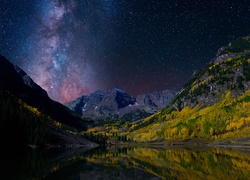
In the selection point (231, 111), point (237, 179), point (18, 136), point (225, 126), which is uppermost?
point (231, 111)

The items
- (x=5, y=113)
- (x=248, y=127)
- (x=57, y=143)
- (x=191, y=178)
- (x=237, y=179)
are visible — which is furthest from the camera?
(x=57, y=143)

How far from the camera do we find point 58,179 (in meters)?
31.3

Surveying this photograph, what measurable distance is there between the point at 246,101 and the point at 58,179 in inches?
7839

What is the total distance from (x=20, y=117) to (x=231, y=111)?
159123 mm

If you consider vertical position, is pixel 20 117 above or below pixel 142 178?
above

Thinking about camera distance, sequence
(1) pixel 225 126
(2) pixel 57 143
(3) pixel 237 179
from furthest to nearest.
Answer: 1. (2) pixel 57 143
2. (1) pixel 225 126
3. (3) pixel 237 179

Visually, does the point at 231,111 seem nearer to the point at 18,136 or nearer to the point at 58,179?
the point at 18,136

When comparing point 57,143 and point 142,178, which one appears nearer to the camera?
point 142,178

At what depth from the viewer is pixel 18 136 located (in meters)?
146

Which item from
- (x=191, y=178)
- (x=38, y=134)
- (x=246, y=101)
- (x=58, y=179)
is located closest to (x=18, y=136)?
(x=38, y=134)

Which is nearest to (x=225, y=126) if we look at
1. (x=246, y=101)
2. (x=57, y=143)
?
(x=246, y=101)

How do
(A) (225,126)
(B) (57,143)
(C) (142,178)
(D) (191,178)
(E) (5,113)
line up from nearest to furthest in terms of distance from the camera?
(D) (191,178) < (C) (142,178) < (E) (5,113) < (A) (225,126) < (B) (57,143)

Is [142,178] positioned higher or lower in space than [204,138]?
lower

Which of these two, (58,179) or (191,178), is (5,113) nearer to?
(58,179)
